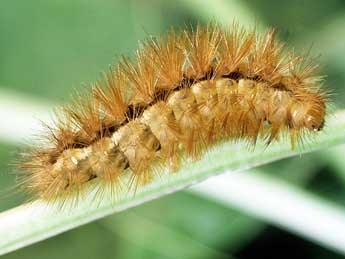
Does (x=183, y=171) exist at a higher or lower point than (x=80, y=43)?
lower

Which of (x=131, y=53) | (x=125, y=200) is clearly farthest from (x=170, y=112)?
(x=131, y=53)

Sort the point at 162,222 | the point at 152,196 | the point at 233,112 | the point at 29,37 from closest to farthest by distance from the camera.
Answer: the point at 152,196 → the point at 233,112 → the point at 162,222 → the point at 29,37

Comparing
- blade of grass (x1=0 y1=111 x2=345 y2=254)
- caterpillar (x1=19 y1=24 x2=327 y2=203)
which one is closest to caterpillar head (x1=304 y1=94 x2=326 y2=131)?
caterpillar (x1=19 y1=24 x2=327 y2=203)

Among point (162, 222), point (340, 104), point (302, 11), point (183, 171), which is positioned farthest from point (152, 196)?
point (302, 11)

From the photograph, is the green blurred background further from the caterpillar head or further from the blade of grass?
the blade of grass

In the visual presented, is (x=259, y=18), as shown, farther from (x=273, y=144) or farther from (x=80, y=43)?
(x=273, y=144)

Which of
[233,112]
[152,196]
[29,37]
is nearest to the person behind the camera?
[152,196]

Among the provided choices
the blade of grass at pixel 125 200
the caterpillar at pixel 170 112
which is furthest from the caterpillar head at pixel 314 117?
the blade of grass at pixel 125 200
